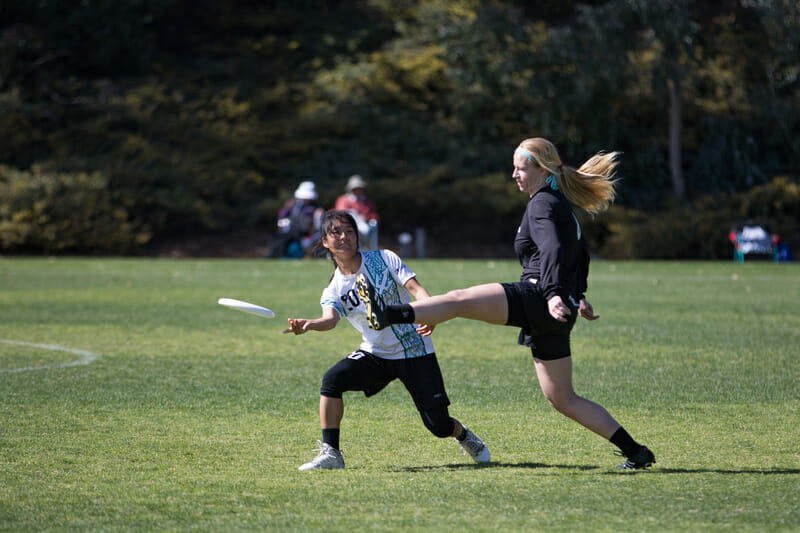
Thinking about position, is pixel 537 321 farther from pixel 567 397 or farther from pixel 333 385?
pixel 333 385

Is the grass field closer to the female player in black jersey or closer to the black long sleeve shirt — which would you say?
the female player in black jersey

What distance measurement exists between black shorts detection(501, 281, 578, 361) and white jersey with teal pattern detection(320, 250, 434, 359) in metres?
0.68

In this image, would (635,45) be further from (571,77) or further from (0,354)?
(0,354)

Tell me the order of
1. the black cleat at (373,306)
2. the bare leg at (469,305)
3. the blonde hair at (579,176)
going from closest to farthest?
the black cleat at (373,306), the bare leg at (469,305), the blonde hair at (579,176)

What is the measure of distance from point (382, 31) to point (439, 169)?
9.91m

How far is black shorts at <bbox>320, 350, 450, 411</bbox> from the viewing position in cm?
557

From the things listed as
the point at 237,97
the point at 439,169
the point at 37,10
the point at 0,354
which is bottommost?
the point at 0,354

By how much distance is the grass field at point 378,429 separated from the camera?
4574mm

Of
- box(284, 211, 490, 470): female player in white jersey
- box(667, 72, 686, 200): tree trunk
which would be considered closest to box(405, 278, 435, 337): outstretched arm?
box(284, 211, 490, 470): female player in white jersey

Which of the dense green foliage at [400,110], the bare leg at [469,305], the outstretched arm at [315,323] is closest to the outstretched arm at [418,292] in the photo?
the bare leg at [469,305]

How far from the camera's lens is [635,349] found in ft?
34.8

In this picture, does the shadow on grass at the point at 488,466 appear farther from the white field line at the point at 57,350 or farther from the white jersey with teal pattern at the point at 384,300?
the white field line at the point at 57,350

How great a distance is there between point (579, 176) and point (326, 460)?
2.17 metres

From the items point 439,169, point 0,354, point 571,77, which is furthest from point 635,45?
point 0,354
